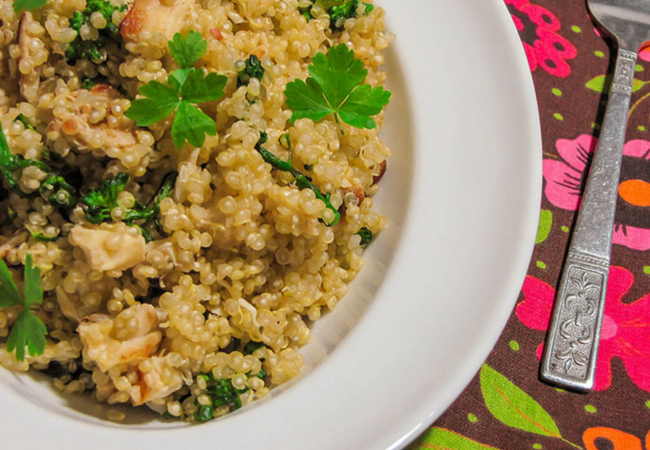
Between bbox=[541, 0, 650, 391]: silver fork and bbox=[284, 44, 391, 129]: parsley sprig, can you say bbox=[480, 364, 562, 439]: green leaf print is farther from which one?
bbox=[284, 44, 391, 129]: parsley sprig

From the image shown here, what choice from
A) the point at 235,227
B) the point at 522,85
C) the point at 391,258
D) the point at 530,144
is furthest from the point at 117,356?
the point at 522,85

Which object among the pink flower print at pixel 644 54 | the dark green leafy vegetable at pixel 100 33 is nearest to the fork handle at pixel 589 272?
the pink flower print at pixel 644 54

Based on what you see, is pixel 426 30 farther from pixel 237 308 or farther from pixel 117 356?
pixel 117 356

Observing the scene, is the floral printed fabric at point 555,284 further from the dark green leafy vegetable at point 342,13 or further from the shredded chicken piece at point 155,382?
the dark green leafy vegetable at point 342,13

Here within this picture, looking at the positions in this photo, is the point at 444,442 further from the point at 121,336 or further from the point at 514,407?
the point at 121,336

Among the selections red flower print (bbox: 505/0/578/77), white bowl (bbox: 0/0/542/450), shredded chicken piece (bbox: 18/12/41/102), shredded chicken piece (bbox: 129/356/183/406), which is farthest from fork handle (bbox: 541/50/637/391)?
shredded chicken piece (bbox: 18/12/41/102)

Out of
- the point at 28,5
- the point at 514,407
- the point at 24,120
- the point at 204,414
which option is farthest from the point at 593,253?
the point at 28,5

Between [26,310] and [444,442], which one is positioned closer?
[26,310]
